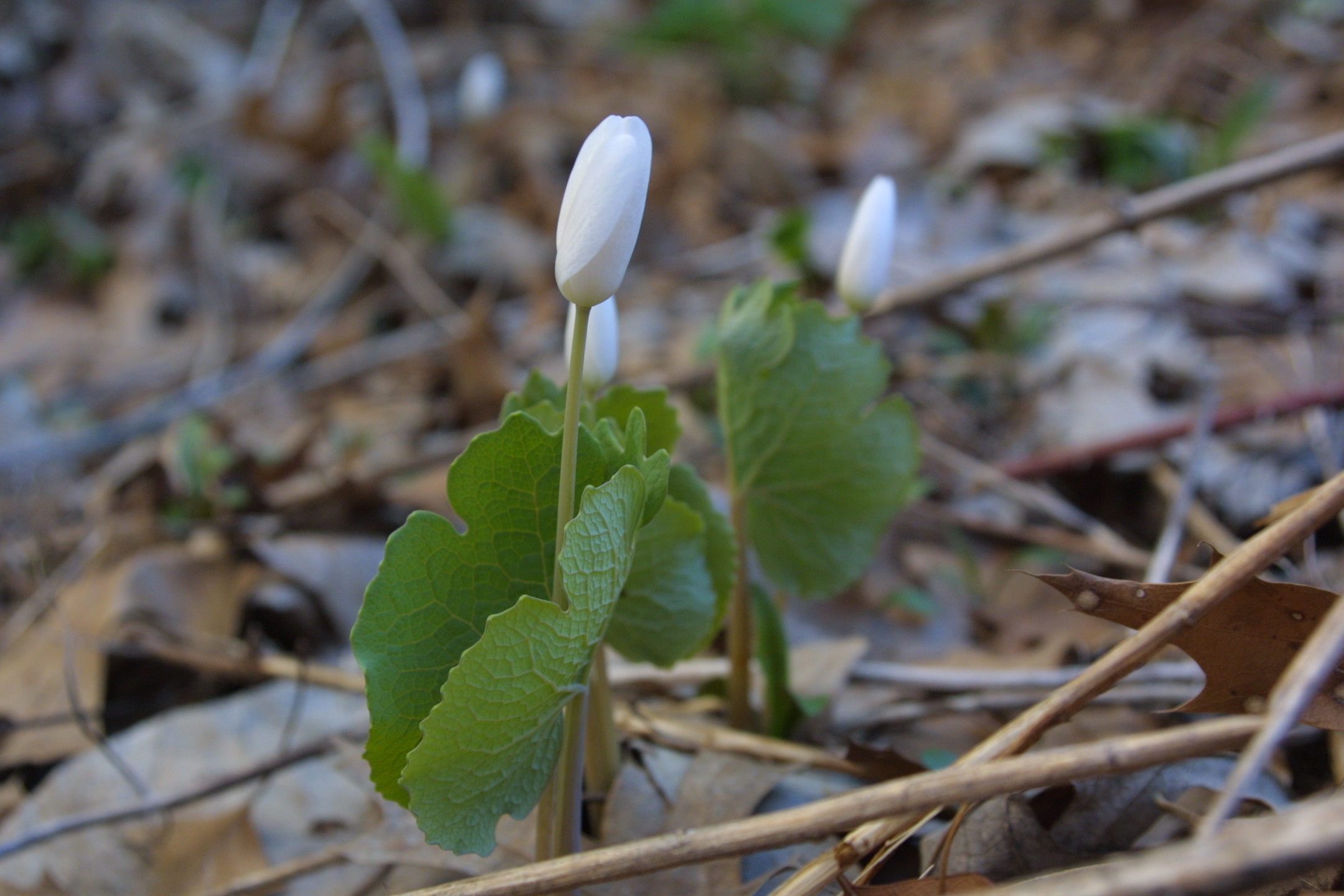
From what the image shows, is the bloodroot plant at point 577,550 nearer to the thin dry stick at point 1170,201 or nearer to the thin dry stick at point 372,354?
the thin dry stick at point 1170,201

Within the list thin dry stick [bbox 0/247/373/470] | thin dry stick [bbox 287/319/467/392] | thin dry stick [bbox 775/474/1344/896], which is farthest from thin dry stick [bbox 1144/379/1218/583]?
thin dry stick [bbox 0/247/373/470]

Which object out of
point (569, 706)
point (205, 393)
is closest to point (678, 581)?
point (569, 706)

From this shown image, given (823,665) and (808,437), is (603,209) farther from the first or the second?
(823,665)

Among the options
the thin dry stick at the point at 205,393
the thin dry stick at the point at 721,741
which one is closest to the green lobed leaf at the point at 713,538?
the thin dry stick at the point at 721,741

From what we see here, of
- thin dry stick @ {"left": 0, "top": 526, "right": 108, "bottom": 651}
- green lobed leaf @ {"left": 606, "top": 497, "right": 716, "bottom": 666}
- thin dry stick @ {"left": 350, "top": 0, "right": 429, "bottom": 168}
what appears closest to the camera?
green lobed leaf @ {"left": 606, "top": 497, "right": 716, "bottom": 666}

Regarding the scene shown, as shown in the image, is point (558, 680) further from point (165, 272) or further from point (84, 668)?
point (165, 272)

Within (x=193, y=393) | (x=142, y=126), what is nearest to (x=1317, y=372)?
(x=193, y=393)

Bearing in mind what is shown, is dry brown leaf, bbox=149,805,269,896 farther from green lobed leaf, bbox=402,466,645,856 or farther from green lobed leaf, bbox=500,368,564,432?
green lobed leaf, bbox=500,368,564,432
